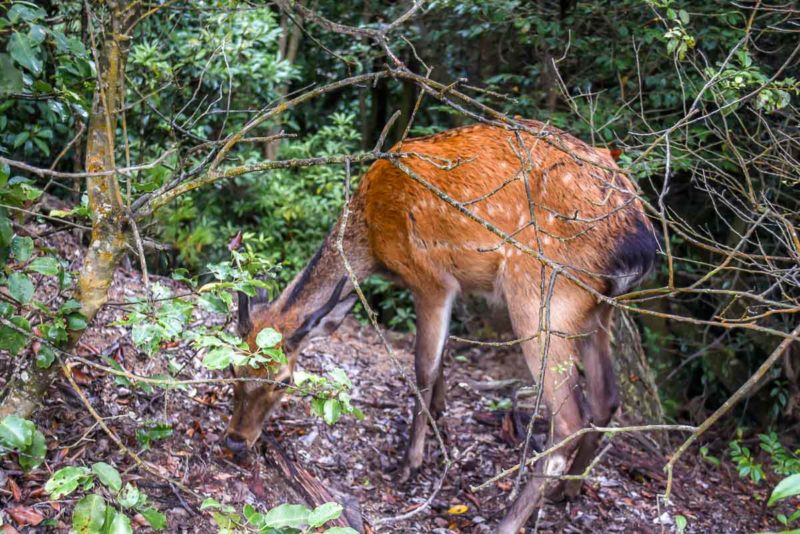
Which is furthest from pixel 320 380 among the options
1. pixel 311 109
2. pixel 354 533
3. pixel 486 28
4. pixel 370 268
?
pixel 311 109

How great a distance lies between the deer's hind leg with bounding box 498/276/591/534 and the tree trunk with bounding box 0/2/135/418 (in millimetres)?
Answer: 2588

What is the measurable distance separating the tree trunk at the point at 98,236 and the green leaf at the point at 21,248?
263mm

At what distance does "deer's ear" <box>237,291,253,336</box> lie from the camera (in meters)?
5.25

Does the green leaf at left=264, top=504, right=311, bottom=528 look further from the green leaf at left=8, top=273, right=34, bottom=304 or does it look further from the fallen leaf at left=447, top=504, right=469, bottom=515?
the fallen leaf at left=447, top=504, right=469, bottom=515

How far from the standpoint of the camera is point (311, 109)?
32.2ft

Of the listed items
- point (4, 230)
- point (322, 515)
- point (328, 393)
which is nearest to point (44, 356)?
point (4, 230)

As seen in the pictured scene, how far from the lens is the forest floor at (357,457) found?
13.5 ft

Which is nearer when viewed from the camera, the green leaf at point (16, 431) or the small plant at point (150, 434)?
the green leaf at point (16, 431)

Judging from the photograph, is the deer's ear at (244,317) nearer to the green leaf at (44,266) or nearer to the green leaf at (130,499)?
the green leaf at (44,266)

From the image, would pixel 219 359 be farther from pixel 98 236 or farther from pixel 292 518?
pixel 98 236

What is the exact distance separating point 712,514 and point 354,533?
4.03 metres

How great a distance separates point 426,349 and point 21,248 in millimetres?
2932

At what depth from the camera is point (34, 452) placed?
3266mm

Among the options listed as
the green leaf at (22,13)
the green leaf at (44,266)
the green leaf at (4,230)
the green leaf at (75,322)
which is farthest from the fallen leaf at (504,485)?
the green leaf at (22,13)
